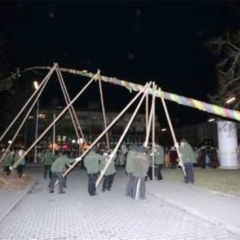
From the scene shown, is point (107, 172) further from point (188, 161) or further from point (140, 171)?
point (188, 161)

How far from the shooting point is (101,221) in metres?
9.05

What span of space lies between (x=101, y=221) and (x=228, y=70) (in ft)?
37.8

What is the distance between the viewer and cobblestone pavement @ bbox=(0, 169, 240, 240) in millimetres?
7660

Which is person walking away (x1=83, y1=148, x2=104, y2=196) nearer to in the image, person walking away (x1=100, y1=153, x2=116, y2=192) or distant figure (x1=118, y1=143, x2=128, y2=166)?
person walking away (x1=100, y1=153, x2=116, y2=192)

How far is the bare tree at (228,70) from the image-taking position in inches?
676

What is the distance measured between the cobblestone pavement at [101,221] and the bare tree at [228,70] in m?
7.25

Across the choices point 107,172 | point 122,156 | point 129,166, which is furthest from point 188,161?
point 122,156

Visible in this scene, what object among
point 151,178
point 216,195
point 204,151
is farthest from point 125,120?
point 216,195

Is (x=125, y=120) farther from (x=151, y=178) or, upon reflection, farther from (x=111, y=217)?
(x=111, y=217)

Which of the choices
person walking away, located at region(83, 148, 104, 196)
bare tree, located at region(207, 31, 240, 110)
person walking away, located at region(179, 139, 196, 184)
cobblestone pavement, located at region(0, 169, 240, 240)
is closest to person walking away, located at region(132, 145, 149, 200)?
cobblestone pavement, located at region(0, 169, 240, 240)

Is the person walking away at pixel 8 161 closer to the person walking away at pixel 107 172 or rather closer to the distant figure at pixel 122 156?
the person walking away at pixel 107 172

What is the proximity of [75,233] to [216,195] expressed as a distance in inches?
242

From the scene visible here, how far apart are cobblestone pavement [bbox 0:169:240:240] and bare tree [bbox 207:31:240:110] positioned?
7.25m

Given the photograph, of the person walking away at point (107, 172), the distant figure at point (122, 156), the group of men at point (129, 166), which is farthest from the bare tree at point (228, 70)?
the distant figure at point (122, 156)
